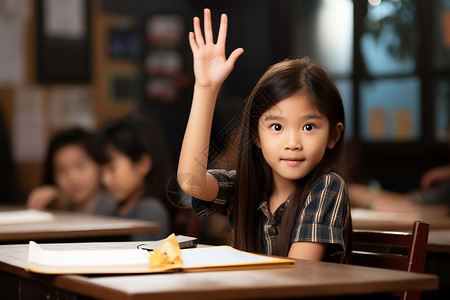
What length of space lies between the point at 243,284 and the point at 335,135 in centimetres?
73

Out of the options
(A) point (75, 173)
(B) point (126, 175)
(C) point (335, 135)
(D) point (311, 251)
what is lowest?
(A) point (75, 173)

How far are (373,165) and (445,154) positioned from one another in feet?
1.95

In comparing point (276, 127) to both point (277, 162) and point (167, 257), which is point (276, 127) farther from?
point (167, 257)

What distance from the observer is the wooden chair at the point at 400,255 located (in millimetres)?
1478

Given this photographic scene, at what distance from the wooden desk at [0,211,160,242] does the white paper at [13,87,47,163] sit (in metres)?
2.73

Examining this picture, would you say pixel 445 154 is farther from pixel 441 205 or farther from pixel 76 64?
pixel 76 64

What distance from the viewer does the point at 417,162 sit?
4926 millimetres

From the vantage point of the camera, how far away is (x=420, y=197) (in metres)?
4.47

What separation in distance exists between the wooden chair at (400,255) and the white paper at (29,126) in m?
4.08

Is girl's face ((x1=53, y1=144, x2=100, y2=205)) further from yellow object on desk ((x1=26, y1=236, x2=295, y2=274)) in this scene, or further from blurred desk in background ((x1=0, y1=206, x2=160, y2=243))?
yellow object on desk ((x1=26, y1=236, x2=295, y2=274))

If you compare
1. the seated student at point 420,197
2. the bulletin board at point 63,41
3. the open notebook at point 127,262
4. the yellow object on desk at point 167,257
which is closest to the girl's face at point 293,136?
the open notebook at point 127,262

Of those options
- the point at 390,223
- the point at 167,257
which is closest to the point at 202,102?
the point at 167,257

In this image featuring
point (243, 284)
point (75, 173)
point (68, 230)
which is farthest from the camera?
point (75, 173)

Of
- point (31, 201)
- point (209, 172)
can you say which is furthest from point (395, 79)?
point (209, 172)
